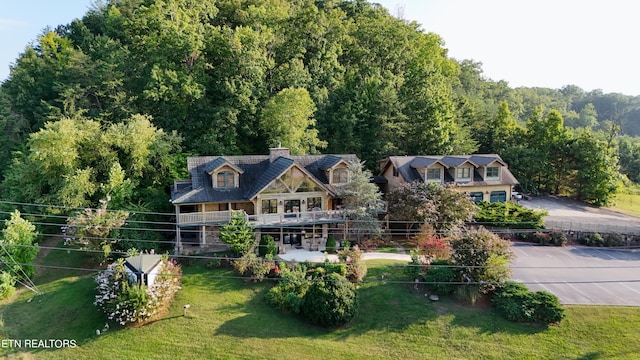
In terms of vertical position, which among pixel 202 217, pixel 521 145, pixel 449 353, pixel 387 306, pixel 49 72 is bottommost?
pixel 449 353

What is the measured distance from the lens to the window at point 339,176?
30000mm

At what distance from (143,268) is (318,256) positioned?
1022cm

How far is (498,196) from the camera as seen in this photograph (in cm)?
3516

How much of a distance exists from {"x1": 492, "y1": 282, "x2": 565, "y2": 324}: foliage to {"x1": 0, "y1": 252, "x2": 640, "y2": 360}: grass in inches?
15.8

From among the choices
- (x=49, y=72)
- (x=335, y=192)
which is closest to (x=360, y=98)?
(x=335, y=192)

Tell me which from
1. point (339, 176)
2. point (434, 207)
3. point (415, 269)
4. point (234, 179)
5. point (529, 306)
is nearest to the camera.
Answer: point (529, 306)

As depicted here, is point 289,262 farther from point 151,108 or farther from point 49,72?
point 49,72

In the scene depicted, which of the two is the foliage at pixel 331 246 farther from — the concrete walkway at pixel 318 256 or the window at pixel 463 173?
the window at pixel 463 173

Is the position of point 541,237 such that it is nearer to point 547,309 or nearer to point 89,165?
point 547,309

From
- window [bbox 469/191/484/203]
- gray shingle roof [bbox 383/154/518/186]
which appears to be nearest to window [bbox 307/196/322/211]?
gray shingle roof [bbox 383/154/518/186]

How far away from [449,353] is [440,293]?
392cm

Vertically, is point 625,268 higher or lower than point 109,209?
lower

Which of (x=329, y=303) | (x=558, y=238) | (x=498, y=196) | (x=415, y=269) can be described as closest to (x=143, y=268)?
(x=329, y=303)

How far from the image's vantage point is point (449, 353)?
18.4m
